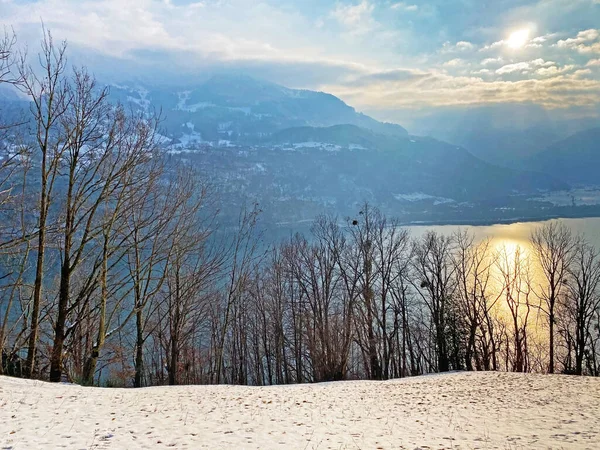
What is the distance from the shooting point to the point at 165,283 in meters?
23.5

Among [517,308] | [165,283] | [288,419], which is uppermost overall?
[165,283]

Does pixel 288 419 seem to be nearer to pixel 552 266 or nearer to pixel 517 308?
pixel 552 266

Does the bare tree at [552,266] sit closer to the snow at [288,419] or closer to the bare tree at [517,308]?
the bare tree at [517,308]

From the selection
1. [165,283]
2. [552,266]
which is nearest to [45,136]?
[165,283]

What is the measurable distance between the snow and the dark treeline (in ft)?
17.1

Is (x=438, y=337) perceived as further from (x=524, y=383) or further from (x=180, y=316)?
(x=180, y=316)

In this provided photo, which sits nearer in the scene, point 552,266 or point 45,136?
point 45,136

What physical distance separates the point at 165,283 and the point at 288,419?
15213 mm

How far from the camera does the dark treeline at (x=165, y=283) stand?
14.8m

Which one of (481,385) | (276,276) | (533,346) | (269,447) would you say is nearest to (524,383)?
A: (481,385)

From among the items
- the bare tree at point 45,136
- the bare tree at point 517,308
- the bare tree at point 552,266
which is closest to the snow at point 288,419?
the bare tree at point 45,136

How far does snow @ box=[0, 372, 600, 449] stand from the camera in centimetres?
812

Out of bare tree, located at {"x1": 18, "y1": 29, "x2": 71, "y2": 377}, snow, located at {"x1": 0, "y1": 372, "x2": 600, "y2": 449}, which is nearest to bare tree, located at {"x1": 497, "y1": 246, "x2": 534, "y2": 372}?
snow, located at {"x1": 0, "y1": 372, "x2": 600, "y2": 449}

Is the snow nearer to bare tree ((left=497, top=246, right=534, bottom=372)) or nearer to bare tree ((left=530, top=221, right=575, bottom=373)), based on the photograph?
bare tree ((left=530, top=221, right=575, bottom=373))
